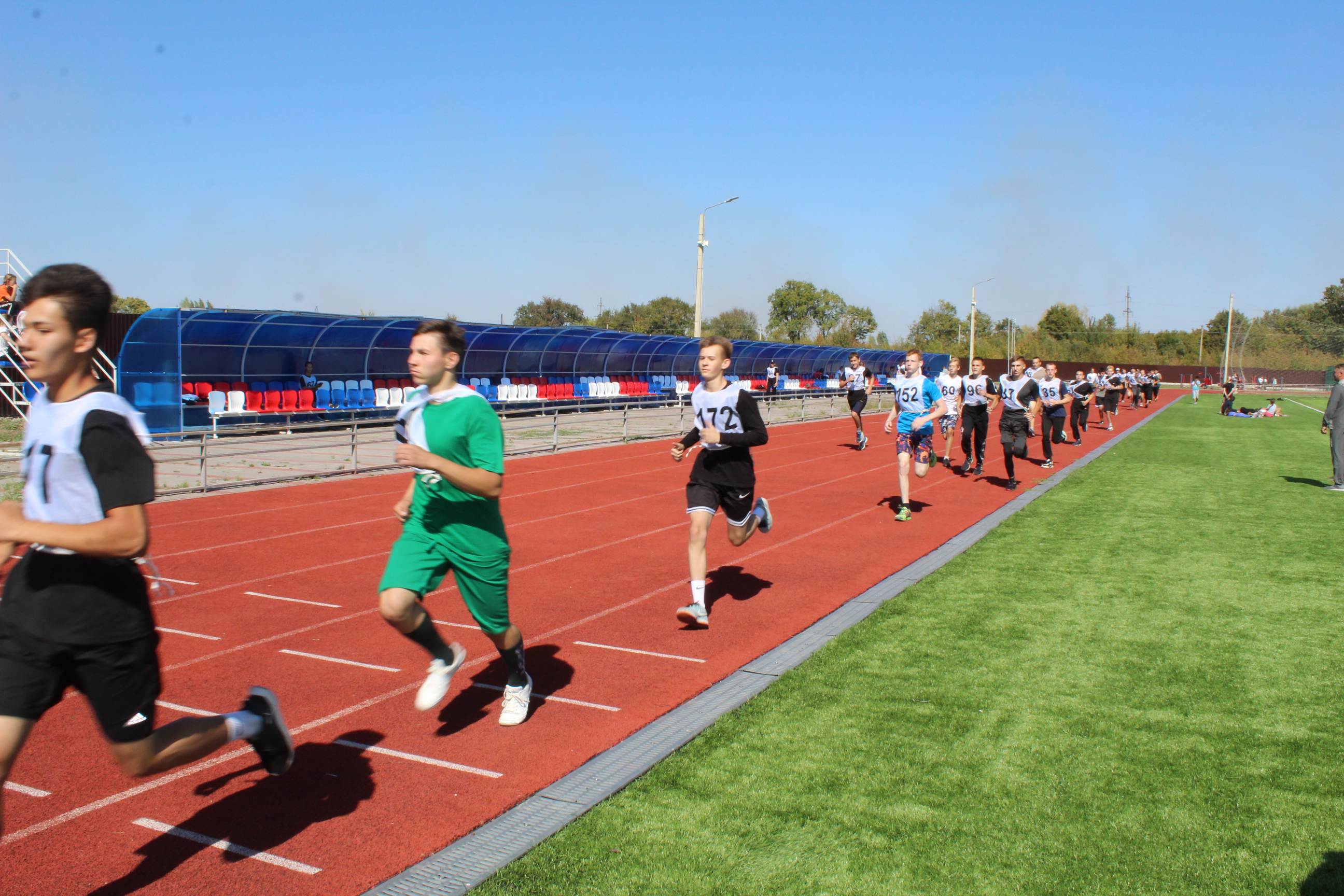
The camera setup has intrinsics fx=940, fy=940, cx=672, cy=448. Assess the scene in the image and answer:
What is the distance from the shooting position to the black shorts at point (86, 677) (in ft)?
8.88

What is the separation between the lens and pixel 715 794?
13.1 ft

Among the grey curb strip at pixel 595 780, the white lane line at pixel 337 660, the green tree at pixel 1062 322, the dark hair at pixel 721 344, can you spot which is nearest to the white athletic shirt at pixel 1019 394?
the grey curb strip at pixel 595 780

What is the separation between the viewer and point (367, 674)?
569 centimetres

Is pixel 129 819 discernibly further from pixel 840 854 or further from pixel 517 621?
pixel 517 621

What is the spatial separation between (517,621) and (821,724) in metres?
2.86

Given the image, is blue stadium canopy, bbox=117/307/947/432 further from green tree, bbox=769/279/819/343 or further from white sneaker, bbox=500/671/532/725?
green tree, bbox=769/279/819/343

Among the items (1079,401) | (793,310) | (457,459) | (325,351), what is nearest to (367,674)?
(457,459)

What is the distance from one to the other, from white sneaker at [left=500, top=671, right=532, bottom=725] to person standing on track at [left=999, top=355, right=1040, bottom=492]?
426 inches

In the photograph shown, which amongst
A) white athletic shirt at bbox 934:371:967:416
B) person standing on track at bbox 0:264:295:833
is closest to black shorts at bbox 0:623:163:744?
person standing on track at bbox 0:264:295:833

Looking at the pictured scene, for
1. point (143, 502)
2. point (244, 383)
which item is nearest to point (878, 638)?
point (143, 502)

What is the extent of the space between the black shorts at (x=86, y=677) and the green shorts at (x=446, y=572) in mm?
1385

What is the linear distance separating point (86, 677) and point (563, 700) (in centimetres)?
281

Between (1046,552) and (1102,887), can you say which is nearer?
(1102,887)

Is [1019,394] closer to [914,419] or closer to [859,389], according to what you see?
[914,419]
